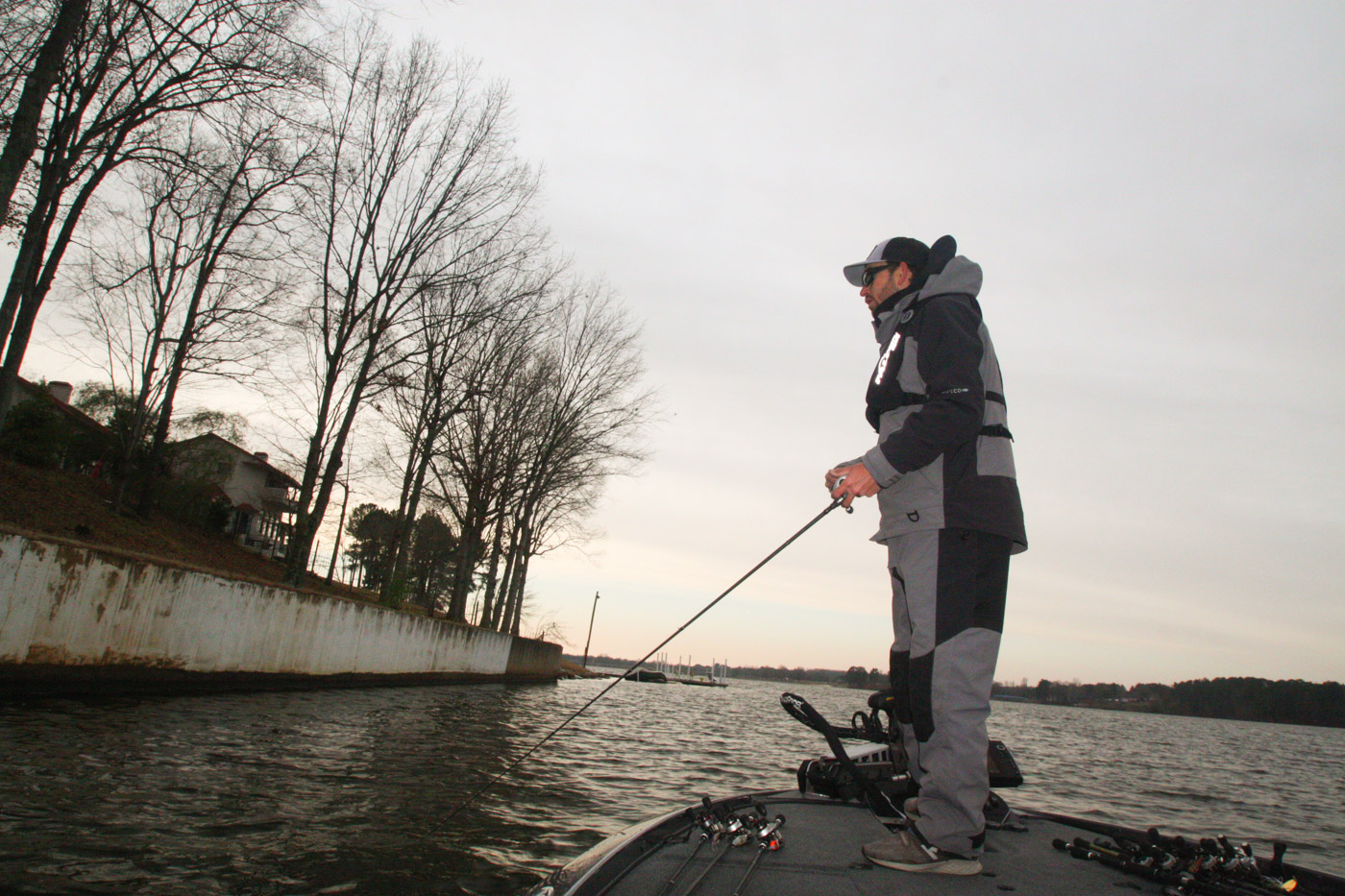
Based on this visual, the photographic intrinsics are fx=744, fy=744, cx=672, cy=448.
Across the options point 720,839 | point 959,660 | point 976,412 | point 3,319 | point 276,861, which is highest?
point 3,319

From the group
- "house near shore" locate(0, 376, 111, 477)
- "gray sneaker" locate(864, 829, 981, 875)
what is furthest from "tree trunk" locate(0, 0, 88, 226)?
"house near shore" locate(0, 376, 111, 477)

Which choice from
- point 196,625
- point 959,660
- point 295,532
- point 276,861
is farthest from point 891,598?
point 295,532

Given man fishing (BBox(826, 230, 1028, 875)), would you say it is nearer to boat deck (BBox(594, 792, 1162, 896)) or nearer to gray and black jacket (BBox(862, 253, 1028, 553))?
gray and black jacket (BBox(862, 253, 1028, 553))

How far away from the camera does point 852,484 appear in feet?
9.84

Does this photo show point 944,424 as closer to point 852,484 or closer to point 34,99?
point 852,484

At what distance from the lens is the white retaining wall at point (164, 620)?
21.9 feet

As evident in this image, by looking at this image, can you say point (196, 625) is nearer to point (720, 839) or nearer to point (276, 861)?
point (276, 861)

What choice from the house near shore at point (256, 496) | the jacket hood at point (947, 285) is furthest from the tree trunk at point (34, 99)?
the house near shore at point (256, 496)

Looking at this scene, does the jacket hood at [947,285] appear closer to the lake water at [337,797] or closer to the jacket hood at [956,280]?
the jacket hood at [956,280]

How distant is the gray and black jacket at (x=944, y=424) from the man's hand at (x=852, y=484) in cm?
5

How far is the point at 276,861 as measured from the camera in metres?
2.95

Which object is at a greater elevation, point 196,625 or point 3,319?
point 3,319

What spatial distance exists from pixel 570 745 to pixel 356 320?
1095 cm

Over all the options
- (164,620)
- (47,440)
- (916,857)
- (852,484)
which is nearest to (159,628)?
(164,620)
